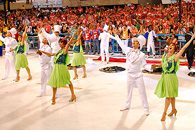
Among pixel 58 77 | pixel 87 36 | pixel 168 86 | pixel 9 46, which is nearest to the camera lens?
pixel 168 86

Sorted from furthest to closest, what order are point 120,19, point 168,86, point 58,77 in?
point 120,19 < point 58,77 < point 168,86

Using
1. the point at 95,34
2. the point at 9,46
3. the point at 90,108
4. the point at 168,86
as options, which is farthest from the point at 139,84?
the point at 95,34

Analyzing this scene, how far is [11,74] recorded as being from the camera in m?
11.3

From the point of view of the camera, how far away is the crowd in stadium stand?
15.8m

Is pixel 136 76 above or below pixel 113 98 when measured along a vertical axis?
above

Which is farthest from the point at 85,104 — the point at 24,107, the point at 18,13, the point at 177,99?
the point at 18,13

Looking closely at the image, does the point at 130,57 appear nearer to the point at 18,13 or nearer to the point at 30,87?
the point at 30,87

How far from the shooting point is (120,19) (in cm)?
1908

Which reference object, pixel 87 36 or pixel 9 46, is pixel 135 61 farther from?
pixel 87 36

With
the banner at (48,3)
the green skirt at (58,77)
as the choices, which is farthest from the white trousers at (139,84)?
the banner at (48,3)

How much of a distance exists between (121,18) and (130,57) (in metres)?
13.5

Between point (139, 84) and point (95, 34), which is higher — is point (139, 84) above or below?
below

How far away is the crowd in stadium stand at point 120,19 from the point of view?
1582 cm

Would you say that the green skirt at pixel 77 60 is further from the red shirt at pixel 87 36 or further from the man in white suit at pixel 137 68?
the red shirt at pixel 87 36
